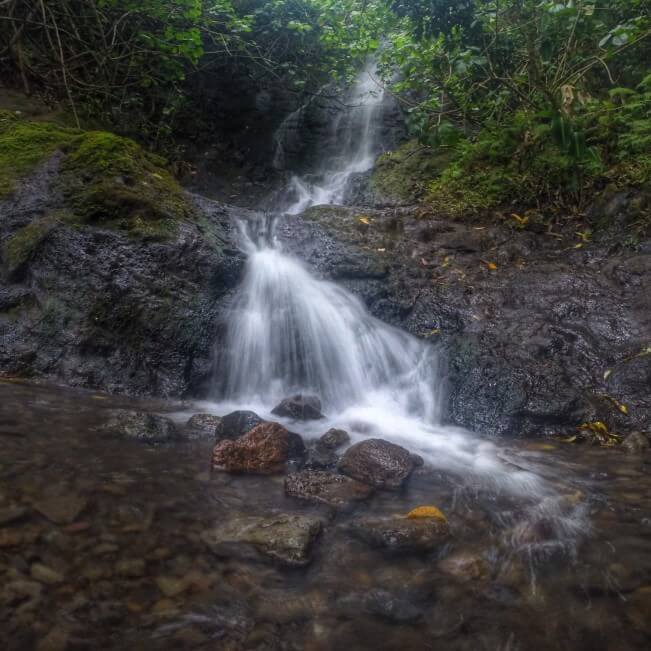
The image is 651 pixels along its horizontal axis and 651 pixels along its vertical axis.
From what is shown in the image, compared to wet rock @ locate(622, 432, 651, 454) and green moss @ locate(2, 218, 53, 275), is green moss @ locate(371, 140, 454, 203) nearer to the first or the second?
wet rock @ locate(622, 432, 651, 454)

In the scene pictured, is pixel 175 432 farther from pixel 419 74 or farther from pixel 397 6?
pixel 419 74

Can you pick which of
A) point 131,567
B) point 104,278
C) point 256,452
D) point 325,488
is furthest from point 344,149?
point 131,567

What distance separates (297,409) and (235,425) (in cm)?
83

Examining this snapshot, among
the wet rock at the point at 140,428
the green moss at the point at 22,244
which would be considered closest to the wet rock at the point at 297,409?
the wet rock at the point at 140,428

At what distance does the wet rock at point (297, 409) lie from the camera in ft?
13.7

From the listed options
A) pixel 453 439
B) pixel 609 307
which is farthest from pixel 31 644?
pixel 609 307

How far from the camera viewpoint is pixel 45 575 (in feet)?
5.74

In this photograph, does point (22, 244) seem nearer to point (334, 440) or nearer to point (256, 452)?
point (256, 452)

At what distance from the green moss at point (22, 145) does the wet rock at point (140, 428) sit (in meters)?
3.12

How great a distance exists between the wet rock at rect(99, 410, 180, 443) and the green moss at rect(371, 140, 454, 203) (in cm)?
554

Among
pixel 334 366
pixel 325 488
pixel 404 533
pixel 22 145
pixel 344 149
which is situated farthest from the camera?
pixel 344 149

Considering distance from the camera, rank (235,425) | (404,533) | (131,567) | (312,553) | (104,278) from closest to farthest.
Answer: (131,567) → (312,553) → (404,533) → (235,425) → (104,278)

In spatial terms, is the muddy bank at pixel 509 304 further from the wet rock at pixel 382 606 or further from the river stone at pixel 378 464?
the wet rock at pixel 382 606

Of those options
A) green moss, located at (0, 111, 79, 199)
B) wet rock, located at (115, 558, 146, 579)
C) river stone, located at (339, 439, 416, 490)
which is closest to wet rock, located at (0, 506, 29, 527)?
wet rock, located at (115, 558, 146, 579)
